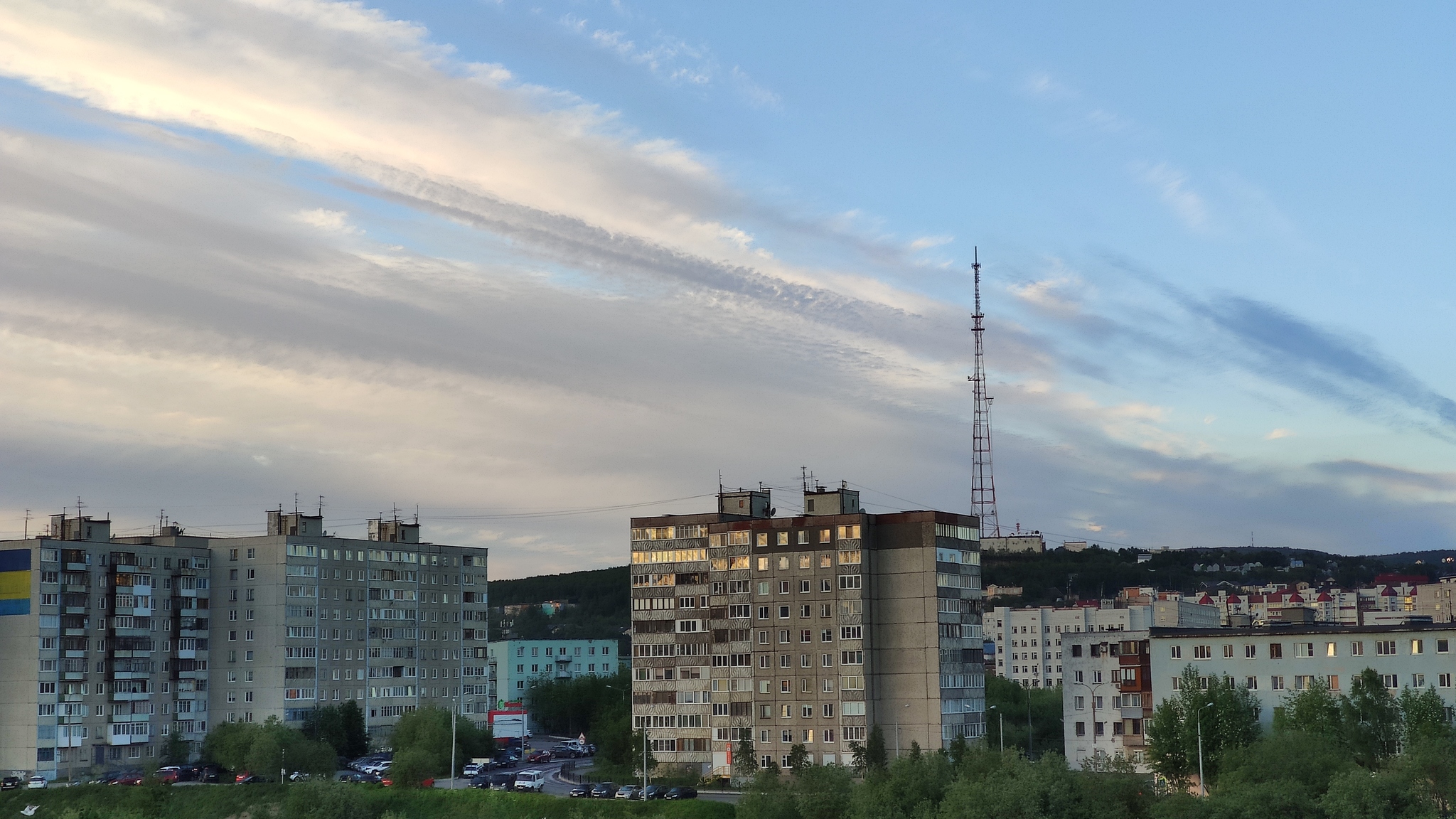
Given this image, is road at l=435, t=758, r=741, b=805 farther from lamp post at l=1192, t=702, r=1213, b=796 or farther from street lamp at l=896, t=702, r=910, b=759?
lamp post at l=1192, t=702, r=1213, b=796

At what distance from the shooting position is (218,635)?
7018 inches

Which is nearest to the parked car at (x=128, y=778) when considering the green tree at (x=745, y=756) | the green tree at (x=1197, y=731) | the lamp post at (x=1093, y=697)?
the green tree at (x=745, y=756)

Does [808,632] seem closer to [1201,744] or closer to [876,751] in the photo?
[876,751]

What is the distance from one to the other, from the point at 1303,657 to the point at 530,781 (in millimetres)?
70458

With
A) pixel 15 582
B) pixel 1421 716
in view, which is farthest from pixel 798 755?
pixel 15 582

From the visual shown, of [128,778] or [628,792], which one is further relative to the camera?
[128,778]

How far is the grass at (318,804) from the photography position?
129375 mm

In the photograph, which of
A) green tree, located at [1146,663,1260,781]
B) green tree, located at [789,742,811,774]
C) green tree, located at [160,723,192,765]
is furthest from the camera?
green tree, located at [160,723,192,765]

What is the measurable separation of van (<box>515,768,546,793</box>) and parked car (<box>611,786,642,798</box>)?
27.8 ft

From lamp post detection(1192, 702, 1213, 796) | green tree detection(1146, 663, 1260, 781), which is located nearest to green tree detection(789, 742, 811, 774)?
green tree detection(1146, 663, 1260, 781)

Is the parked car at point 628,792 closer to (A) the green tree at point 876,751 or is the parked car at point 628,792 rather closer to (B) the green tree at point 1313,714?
(A) the green tree at point 876,751

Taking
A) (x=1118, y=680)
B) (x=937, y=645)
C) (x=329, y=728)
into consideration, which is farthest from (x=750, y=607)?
(x=329, y=728)

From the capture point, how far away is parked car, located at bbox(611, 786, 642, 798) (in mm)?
135500

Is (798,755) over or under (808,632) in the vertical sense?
under
